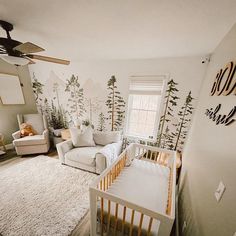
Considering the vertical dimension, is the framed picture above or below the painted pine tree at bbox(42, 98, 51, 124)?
above

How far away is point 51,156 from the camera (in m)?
3.14

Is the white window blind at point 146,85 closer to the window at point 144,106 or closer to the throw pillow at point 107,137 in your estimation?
the window at point 144,106

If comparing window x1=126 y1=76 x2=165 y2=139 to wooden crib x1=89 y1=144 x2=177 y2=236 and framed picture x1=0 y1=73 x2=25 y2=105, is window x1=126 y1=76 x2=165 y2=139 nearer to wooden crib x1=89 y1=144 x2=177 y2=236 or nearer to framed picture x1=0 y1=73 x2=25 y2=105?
wooden crib x1=89 y1=144 x2=177 y2=236

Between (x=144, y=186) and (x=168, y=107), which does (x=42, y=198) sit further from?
(x=168, y=107)

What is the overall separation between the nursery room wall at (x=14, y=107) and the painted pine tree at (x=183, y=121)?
4445mm

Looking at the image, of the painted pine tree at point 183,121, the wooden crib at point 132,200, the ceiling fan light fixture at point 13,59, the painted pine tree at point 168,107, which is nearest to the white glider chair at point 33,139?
the ceiling fan light fixture at point 13,59

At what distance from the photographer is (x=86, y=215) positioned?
166 centimetres

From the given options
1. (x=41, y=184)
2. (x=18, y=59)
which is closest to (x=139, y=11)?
(x=18, y=59)

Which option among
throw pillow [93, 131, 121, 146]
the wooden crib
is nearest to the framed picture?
throw pillow [93, 131, 121, 146]

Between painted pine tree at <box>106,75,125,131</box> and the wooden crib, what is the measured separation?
116cm

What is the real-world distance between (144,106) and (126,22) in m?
1.83

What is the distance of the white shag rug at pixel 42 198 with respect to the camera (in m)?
1.47

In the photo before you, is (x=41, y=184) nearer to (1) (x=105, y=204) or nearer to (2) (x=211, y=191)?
(1) (x=105, y=204)

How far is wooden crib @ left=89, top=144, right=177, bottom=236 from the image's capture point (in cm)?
99
